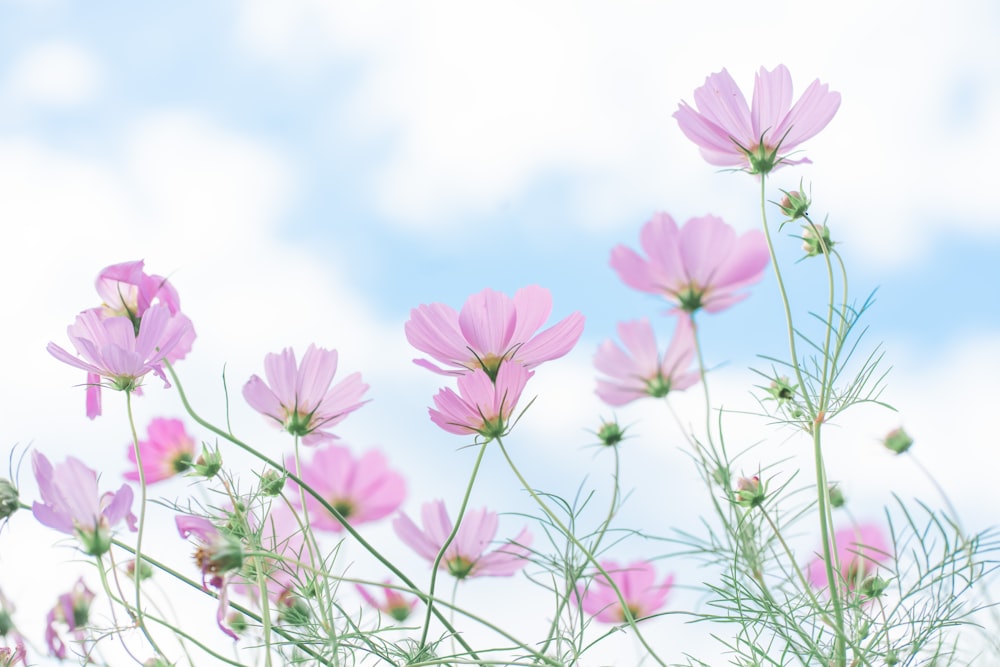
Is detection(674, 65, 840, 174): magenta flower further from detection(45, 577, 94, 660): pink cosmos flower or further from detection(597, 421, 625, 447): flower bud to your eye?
detection(45, 577, 94, 660): pink cosmos flower

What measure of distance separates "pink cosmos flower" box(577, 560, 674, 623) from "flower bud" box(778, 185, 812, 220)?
13.0 inches

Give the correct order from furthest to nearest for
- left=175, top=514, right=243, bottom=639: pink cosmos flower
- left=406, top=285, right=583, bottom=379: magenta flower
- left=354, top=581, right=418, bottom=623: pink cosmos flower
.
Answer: left=354, top=581, right=418, bottom=623: pink cosmos flower → left=406, top=285, right=583, bottom=379: magenta flower → left=175, top=514, right=243, bottom=639: pink cosmos flower

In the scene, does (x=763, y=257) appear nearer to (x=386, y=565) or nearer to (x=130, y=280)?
(x=386, y=565)

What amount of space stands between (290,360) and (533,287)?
0.63 ft

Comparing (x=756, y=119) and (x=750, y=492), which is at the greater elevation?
(x=756, y=119)

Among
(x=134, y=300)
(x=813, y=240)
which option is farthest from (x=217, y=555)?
(x=813, y=240)

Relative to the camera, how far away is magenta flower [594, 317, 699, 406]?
0.80m

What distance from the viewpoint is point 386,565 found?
1.89ft

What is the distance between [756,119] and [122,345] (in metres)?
0.46

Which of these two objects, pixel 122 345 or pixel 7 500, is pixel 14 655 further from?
pixel 122 345

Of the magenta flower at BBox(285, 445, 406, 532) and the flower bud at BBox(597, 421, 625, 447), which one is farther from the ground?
the magenta flower at BBox(285, 445, 406, 532)

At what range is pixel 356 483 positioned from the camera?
3.35 feet

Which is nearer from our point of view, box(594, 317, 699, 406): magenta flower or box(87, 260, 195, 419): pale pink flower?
box(87, 260, 195, 419): pale pink flower

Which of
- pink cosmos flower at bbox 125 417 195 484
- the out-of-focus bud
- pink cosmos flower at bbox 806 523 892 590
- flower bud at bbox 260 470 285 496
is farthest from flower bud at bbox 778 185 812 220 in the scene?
pink cosmos flower at bbox 125 417 195 484
